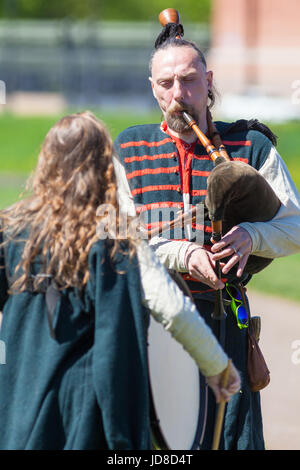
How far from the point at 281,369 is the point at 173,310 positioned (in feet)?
13.5

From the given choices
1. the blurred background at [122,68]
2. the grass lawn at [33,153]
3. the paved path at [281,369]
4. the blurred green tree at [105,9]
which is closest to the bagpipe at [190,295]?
the paved path at [281,369]

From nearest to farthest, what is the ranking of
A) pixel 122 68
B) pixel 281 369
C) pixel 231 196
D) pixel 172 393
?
pixel 172 393 → pixel 231 196 → pixel 281 369 → pixel 122 68

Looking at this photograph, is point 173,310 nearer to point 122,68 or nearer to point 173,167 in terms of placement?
point 173,167

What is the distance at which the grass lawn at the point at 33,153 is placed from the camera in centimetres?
1050

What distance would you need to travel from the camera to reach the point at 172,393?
2861mm

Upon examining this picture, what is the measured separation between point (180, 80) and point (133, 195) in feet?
1.60

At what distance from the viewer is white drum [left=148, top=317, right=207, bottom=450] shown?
9.16ft

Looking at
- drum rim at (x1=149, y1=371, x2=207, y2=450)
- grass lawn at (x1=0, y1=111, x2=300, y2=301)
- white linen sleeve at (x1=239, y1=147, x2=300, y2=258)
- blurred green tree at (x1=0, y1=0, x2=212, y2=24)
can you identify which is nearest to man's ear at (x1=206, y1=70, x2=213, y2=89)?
white linen sleeve at (x1=239, y1=147, x2=300, y2=258)

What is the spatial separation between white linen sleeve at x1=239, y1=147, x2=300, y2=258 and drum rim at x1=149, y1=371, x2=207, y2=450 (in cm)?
58

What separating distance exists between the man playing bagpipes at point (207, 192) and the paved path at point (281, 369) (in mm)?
1872

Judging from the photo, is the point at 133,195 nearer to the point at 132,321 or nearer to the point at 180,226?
the point at 180,226

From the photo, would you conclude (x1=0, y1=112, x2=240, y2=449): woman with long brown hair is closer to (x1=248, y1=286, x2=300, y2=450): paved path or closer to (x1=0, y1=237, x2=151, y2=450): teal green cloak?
(x1=0, y1=237, x2=151, y2=450): teal green cloak

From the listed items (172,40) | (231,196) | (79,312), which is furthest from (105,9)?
(79,312)

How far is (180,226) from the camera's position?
128 inches
